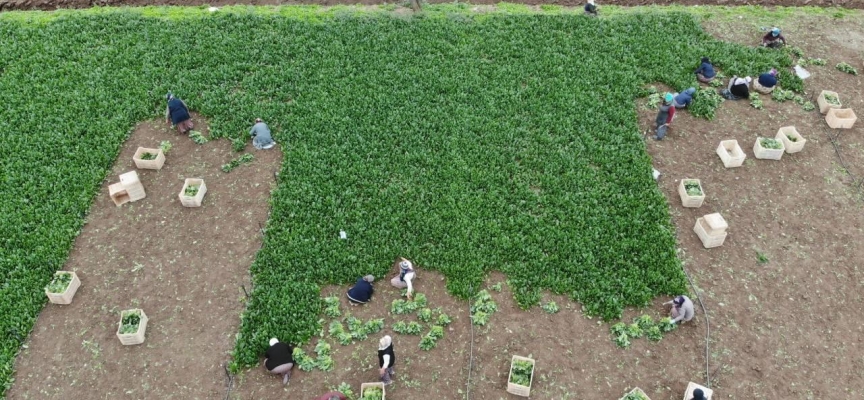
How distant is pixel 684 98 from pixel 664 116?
153 centimetres

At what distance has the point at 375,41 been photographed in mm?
20391

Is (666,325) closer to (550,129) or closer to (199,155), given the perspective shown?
(550,129)

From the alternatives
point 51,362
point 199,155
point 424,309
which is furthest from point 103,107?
point 424,309

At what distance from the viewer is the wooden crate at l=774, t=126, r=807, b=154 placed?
16.6 metres

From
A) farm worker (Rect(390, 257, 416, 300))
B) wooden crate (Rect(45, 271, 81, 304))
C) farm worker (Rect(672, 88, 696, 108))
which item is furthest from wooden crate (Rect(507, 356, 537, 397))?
farm worker (Rect(672, 88, 696, 108))

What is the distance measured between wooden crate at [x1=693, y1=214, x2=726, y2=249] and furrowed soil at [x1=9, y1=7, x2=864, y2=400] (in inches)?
7.4

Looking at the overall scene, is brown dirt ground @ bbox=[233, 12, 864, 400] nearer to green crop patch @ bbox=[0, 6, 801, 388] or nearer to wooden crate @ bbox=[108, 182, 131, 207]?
green crop patch @ bbox=[0, 6, 801, 388]

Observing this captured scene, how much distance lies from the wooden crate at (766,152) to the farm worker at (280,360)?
13214 mm

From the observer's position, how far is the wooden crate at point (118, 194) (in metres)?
15.3

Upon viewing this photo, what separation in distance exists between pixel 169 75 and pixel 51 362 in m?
9.66

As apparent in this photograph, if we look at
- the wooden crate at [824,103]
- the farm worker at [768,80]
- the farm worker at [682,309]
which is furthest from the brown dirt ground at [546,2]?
the farm worker at [682,309]

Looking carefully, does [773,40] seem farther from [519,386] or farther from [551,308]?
[519,386]

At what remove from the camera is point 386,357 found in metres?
11.6

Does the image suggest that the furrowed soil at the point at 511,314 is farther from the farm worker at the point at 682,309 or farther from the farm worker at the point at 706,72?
the farm worker at the point at 706,72
